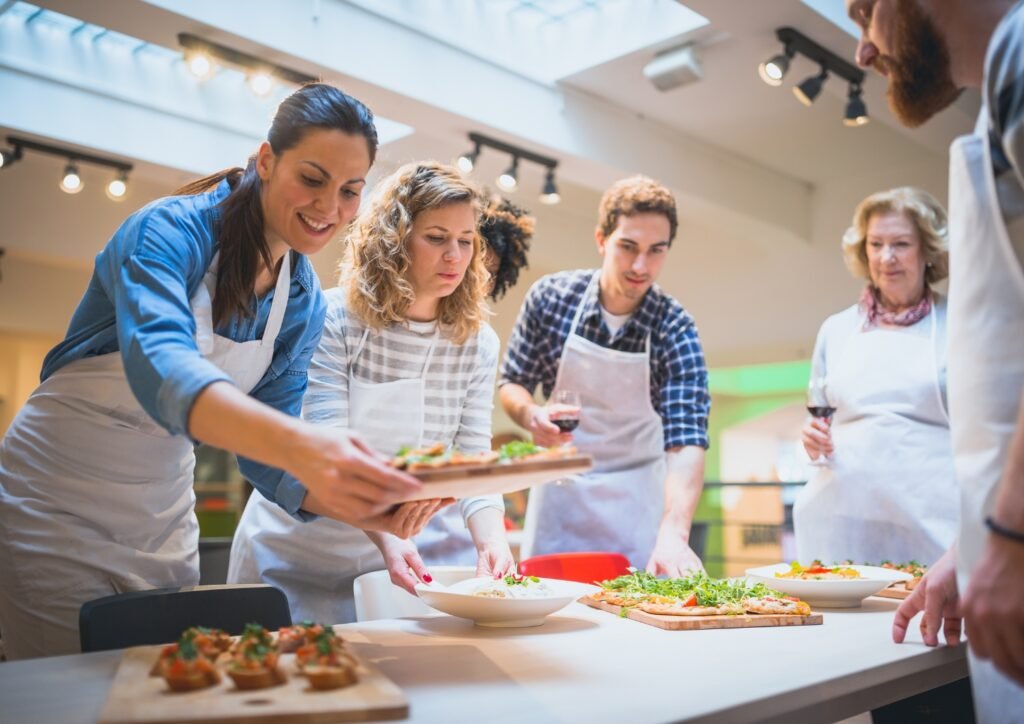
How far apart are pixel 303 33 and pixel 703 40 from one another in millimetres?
2171

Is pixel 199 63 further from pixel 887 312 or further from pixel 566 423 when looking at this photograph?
pixel 887 312

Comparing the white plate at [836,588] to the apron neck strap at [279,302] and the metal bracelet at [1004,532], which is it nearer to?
the metal bracelet at [1004,532]

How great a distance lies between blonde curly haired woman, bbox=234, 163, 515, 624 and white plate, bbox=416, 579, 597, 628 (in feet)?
1.47

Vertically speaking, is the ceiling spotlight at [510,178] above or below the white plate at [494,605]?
above

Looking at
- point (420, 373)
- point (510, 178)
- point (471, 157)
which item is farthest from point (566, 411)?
point (510, 178)

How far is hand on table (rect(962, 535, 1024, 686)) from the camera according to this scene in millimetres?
1072

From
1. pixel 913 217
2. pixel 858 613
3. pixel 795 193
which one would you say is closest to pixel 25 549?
pixel 858 613

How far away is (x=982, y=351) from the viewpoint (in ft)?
4.26

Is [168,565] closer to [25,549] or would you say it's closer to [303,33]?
[25,549]

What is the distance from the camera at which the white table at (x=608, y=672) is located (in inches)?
46.3

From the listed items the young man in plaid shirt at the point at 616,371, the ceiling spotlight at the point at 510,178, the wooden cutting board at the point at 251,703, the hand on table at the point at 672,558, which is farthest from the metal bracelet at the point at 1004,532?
the ceiling spotlight at the point at 510,178

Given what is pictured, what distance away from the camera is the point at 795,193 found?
299 inches

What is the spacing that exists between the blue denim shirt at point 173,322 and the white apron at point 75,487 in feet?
0.18

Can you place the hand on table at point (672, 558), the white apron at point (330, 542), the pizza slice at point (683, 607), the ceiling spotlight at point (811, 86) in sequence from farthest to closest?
the ceiling spotlight at point (811, 86) < the hand on table at point (672, 558) < the white apron at point (330, 542) < the pizza slice at point (683, 607)
